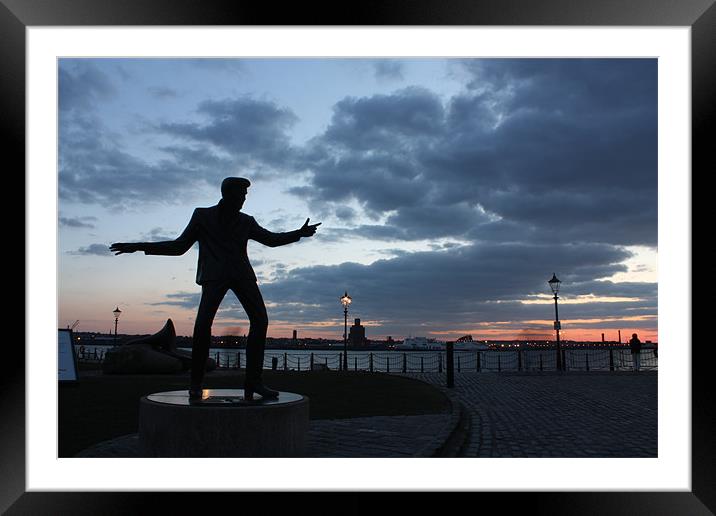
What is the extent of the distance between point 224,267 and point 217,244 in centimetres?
26

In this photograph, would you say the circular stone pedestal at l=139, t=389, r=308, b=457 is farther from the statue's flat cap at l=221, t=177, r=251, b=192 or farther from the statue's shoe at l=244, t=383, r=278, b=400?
the statue's flat cap at l=221, t=177, r=251, b=192

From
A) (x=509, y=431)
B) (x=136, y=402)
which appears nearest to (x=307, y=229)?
(x=509, y=431)

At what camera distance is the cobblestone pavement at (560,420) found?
694 cm

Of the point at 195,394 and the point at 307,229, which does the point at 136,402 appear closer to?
the point at 195,394

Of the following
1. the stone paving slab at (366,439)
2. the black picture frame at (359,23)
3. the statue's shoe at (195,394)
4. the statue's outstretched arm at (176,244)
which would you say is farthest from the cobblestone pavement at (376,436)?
the statue's outstretched arm at (176,244)

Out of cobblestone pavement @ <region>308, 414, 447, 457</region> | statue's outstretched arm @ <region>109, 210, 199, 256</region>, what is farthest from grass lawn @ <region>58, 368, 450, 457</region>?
statue's outstretched arm @ <region>109, 210, 199, 256</region>

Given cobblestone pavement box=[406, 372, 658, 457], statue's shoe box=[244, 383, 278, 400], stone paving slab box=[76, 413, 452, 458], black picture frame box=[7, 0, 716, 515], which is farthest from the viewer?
cobblestone pavement box=[406, 372, 658, 457]

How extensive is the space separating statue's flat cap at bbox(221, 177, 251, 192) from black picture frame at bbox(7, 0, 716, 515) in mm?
1676

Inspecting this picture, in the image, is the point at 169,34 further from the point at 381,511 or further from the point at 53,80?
the point at 381,511

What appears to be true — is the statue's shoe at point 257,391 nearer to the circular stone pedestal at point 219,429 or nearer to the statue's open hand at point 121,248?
the circular stone pedestal at point 219,429

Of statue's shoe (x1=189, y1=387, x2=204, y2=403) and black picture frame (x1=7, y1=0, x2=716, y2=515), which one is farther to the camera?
statue's shoe (x1=189, y1=387, x2=204, y2=403)

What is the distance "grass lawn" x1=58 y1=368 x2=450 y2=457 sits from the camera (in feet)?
25.1

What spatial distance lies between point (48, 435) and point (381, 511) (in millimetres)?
2849

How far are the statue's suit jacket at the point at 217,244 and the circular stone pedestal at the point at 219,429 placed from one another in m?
1.28
